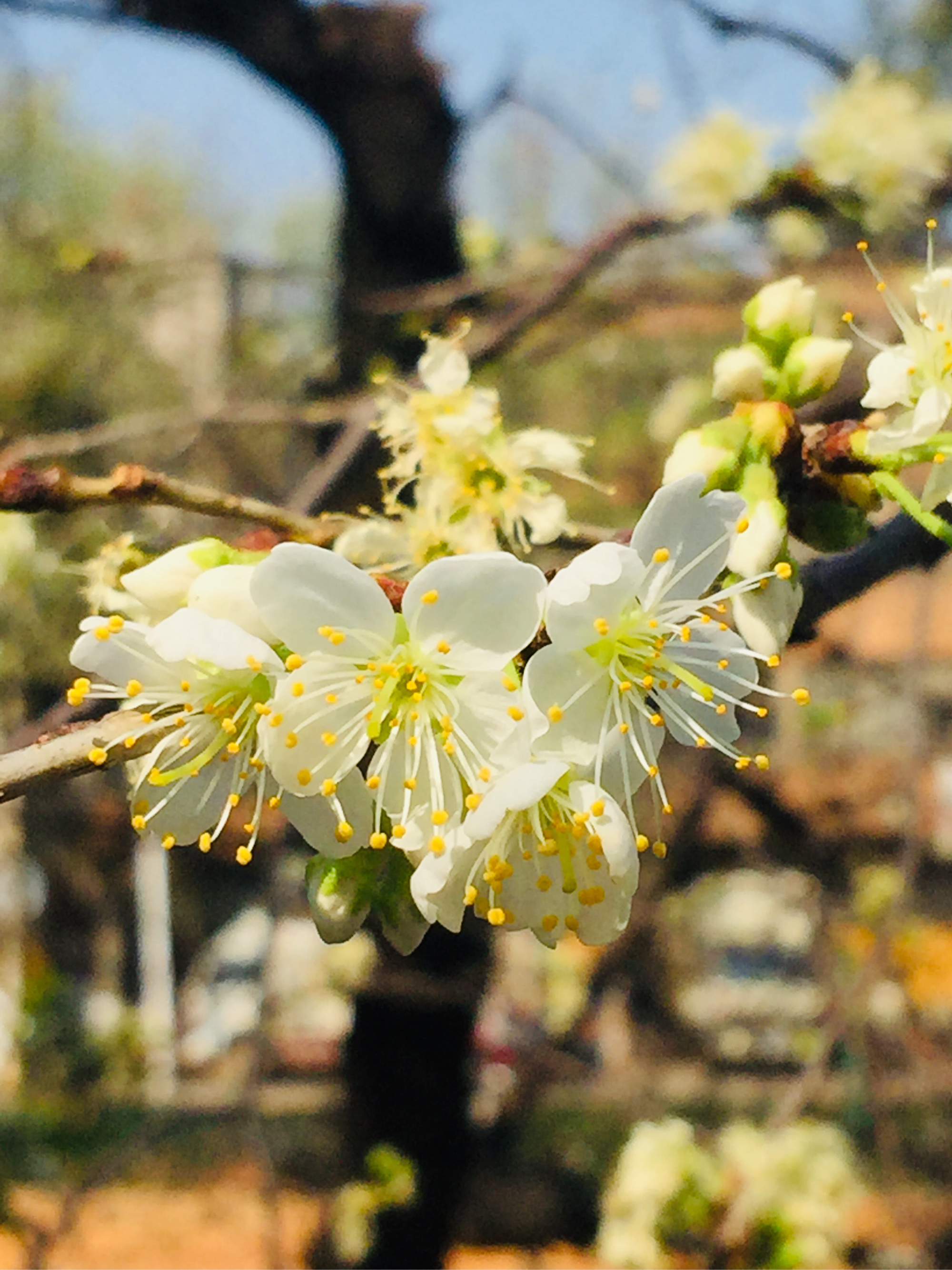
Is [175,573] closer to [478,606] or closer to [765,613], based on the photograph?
[478,606]

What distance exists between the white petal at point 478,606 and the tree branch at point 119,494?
6.6 inches

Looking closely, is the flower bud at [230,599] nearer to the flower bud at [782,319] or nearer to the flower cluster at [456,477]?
the flower cluster at [456,477]

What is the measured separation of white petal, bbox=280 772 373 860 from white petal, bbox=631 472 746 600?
0.22 metres

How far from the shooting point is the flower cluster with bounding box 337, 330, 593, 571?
0.91m

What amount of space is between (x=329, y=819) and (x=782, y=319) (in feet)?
1.53

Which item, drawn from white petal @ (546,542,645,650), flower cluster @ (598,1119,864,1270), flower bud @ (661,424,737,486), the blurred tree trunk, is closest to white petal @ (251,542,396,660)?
white petal @ (546,542,645,650)

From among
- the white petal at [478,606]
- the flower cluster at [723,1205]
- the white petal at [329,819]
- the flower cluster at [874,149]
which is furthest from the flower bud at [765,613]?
the flower cluster at [874,149]

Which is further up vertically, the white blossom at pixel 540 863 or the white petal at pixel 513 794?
the white petal at pixel 513 794

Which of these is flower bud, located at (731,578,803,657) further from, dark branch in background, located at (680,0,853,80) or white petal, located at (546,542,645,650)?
dark branch in background, located at (680,0,853,80)

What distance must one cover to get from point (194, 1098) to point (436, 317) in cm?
462

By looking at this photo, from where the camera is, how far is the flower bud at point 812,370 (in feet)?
2.55

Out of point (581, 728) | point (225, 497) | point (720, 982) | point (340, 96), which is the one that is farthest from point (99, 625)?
point (720, 982)

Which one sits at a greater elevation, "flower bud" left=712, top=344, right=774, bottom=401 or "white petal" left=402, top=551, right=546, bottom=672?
"flower bud" left=712, top=344, right=774, bottom=401

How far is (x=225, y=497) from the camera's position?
2.50 feet
